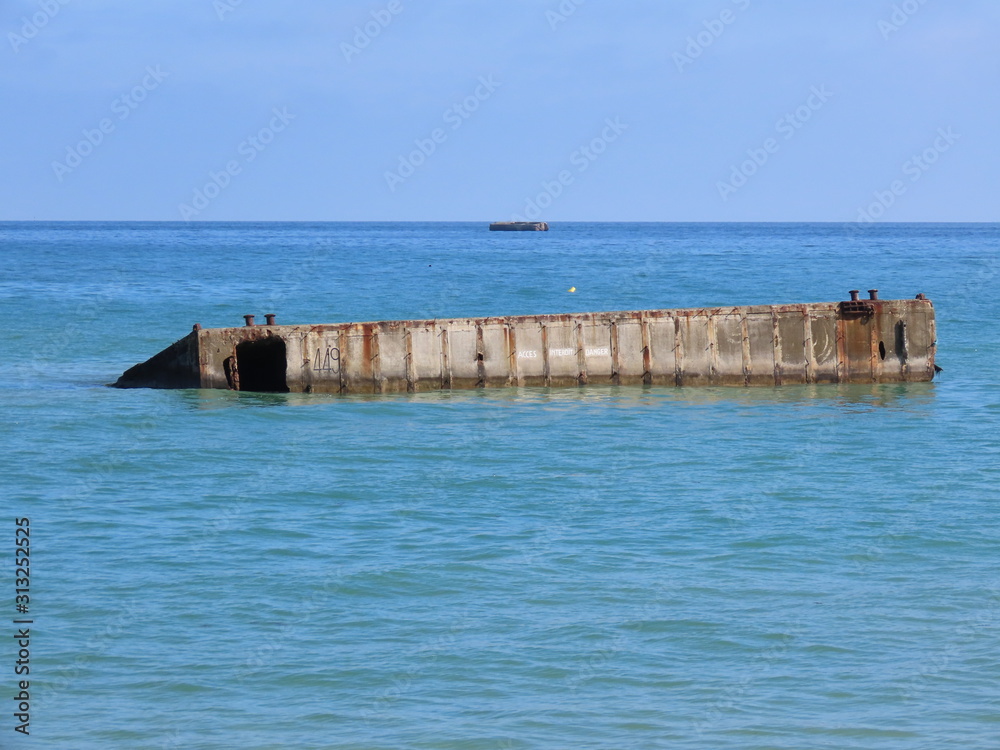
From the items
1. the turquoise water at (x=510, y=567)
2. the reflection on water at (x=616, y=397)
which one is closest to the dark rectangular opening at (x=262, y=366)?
the reflection on water at (x=616, y=397)

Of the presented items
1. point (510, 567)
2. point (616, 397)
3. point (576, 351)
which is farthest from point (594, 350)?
point (510, 567)

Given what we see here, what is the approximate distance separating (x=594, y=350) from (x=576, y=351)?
1.33 feet

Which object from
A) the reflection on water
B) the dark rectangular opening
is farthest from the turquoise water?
the dark rectangular opening

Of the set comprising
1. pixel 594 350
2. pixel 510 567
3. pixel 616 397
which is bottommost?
pixel 510 567

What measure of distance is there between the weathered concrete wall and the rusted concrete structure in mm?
Result: 22

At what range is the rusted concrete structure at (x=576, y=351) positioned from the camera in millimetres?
26094

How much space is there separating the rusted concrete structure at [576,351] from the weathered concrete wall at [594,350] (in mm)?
22

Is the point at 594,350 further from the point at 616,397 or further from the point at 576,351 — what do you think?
the point at 616,397

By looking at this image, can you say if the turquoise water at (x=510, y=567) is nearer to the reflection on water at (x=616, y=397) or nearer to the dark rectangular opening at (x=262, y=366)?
the reflection on water at (x=616, y=397)

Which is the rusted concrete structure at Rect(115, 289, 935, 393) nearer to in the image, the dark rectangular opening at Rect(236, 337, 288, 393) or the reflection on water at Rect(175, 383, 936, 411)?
the dark rectangular opening at Rect(236, 337, 288, 393)

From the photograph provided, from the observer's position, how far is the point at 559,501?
1688 cm

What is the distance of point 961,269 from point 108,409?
3157 inches

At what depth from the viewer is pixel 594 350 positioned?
87.6ft

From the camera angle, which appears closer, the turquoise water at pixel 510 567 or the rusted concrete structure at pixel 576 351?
→ the turquoise water at pixel 510 567
